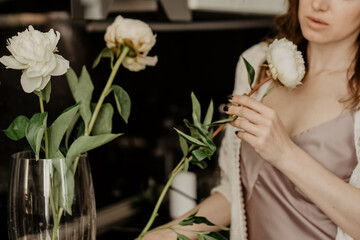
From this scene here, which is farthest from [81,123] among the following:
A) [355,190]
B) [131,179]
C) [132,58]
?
[131,179]

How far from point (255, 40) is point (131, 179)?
1.22 metres

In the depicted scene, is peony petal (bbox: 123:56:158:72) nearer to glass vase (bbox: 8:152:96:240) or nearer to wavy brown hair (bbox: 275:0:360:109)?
glass vase (bbox: 8:152:96:240)

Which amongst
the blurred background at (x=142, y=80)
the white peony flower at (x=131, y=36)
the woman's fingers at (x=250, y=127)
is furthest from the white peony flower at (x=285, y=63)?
the blurred background at (x=142, y=80)

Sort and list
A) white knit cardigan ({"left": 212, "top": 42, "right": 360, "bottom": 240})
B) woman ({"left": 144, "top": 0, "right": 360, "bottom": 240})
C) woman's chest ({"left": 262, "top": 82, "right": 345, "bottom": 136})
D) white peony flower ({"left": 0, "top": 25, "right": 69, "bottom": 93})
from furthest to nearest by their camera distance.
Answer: white knit cardigan ({"left": 212, "top": 42, "right": 360, "bottom": 240}) < woman's chest ({"left": 262, "top": 82, "right": 345, "bottom": 136}) < woman ({"left": 144, "top": 0, "right": 360, "bottom": 240}) < white peony flower ({"left": 0, "top": 25, "right": 69, "bottom": 93})

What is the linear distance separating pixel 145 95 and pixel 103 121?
100 cm

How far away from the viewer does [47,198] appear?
2.82 ft

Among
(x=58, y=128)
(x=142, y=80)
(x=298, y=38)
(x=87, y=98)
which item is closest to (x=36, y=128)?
(x=58, y=128)

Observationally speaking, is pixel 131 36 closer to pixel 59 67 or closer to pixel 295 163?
pixel 59 67

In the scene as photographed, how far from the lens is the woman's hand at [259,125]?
98 centimetres

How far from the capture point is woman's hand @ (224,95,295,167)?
975 millimetres

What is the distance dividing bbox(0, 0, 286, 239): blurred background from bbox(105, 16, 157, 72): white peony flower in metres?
0.35

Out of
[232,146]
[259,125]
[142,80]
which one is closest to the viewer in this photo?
[259,125]

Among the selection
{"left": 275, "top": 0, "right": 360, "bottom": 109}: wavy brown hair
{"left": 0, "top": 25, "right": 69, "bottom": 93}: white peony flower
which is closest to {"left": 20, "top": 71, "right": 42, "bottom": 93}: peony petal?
{"left": 0, "top": 25, "right": 69, "bottom": 93}: white peony flower

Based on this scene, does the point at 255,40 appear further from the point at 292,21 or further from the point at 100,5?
the point at 100,5
